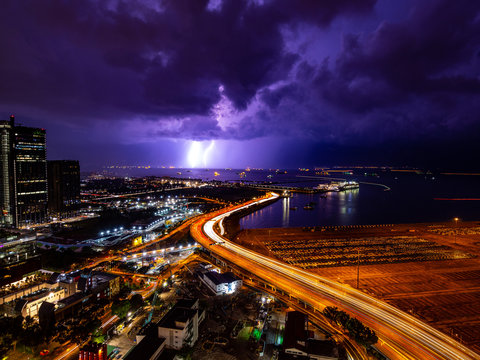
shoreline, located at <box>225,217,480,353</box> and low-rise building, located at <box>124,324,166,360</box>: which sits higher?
low-rise building, located at <box>124,324,166,360</box>

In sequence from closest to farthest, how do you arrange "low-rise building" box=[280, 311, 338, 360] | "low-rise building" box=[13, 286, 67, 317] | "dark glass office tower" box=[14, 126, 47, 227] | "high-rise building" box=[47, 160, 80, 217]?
"low-rise building" box=[280, 311, 338, 360] → "low-rise building" box=[13, 286, 67, 317] → "dark glass office tower" box=[14, 126, 47, 227] → "high-rise building" box=[47, 160, 80, 217]

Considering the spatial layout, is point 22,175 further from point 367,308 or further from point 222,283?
point 367,308

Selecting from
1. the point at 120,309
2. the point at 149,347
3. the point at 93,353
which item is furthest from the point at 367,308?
the point at 93,353

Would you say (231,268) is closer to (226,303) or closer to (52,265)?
(226,303)

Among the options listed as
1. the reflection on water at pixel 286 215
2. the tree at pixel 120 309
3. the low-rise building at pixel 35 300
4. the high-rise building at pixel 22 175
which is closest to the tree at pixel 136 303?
the tree at pixel 120 309

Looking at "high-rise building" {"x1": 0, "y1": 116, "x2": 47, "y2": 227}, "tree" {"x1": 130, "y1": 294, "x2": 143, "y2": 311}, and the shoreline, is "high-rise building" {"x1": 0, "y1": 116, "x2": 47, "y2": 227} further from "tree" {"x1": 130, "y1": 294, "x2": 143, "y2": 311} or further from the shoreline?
"tree" {"x1": 130, "y1": 294, "x2": 143, "y2": 311}

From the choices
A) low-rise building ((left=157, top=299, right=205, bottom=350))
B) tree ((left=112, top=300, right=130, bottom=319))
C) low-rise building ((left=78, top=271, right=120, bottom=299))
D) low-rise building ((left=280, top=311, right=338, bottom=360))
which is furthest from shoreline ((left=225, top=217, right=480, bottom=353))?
tree ((left=112, top=300, right=130, bottom=319))

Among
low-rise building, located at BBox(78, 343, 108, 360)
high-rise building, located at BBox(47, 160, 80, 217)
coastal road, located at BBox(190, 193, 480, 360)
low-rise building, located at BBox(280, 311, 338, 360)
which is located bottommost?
coastal road, located at BBox(190, 193, 480, 360)
